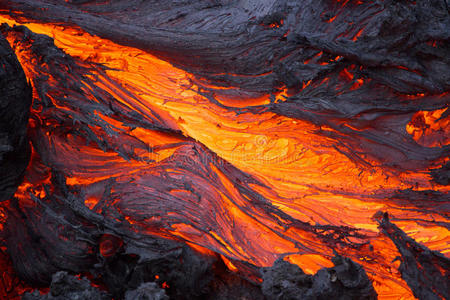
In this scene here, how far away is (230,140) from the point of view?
9.34 ft

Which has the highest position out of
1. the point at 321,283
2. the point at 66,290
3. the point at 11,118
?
the point at 11,118

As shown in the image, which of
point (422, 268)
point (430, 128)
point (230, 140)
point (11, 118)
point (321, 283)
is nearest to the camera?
point (321, 283)

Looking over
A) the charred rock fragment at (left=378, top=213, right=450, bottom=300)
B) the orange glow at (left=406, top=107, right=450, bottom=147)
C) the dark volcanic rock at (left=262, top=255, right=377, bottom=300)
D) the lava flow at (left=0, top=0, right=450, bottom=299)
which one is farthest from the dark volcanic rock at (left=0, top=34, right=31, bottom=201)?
the orange glow at (left=406, top=107, right=450, bottom=147)

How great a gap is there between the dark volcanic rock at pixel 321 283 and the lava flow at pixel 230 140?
338 mm

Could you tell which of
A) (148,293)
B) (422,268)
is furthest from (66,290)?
(422,268)

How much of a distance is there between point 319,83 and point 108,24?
1665 mm

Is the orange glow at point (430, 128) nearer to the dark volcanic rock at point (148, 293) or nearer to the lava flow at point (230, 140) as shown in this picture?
the lava flow at point (230, 140)

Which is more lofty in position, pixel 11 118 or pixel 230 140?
pixel 11 118

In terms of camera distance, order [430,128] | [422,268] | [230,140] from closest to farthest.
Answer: [422,268] → [430,128] → [230,140]

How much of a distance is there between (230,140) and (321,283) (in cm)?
135

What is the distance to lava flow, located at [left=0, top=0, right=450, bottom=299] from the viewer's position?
2289mm

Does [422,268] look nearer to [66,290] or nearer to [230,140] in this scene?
[230,140]

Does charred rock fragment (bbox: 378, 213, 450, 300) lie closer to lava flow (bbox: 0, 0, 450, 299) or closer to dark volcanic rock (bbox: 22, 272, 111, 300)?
lava flow (bbox: 0, 0, 450, 299)

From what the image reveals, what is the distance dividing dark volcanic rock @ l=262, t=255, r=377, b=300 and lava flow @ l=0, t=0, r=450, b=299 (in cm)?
34
